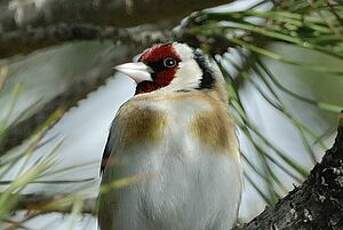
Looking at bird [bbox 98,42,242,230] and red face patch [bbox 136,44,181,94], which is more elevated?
red face patch [bbox 136,44,181,94]

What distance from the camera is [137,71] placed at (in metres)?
1.95

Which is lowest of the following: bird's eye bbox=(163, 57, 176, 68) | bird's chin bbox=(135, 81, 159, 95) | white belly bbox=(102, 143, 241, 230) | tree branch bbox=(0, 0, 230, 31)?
white belly bbox=(102, 143, 241, 230)

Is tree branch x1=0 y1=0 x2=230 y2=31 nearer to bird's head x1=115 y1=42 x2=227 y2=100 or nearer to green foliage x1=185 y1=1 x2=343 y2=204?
green foliage x1=185 y1=1 x2=343 y2=204

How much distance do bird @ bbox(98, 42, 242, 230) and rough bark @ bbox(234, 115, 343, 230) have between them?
63 cm

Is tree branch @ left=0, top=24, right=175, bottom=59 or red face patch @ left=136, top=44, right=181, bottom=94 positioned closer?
tree branch @ left=0, top=24, right=175, bottom=59

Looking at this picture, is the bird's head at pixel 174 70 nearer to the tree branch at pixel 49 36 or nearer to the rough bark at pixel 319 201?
the tree branch at pixel 49 36

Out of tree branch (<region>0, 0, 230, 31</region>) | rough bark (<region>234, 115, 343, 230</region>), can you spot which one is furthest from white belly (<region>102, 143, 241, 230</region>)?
rough bark (<region>234, 115, 343, 230</region>)

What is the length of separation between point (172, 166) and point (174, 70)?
0.33m

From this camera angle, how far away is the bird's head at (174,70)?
1993 millimetres

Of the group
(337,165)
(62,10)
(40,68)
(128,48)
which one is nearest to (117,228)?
(128,48)

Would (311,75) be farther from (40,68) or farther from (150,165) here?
(150,165)

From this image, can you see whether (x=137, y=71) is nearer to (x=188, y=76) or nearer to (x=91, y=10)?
(x=188, y=76)

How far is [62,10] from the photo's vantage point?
1.59 meters

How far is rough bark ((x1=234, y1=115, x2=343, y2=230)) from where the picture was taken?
41.6 inches
